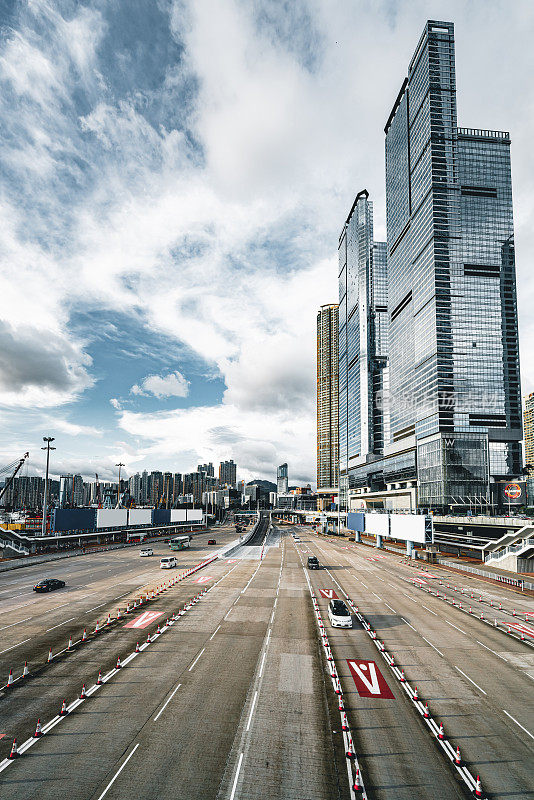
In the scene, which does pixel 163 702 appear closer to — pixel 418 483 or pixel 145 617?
pixel 145 617

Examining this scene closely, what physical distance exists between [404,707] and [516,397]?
498 feet

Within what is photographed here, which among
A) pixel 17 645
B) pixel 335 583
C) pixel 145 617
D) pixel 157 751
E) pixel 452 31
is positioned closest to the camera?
pixel 157 751

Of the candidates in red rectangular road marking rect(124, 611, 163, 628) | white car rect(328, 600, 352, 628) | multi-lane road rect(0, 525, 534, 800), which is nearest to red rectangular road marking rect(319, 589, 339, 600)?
multi-lane road rect(0, 525, 534, 800)

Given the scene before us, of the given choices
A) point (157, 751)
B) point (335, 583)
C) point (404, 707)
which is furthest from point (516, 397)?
point (157, 751)

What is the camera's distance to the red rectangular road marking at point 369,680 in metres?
21.9

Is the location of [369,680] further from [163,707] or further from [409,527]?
[409,527]

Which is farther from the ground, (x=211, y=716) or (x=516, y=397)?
(x=516, y=397)

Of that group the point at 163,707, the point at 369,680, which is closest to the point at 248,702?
the point at 163,707

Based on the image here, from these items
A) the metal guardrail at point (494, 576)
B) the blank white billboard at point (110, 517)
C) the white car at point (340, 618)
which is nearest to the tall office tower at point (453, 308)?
the metal guardrail at point (494, 576)

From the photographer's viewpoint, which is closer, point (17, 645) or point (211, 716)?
point (211, 716)

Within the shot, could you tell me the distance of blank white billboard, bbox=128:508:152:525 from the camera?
377 feet

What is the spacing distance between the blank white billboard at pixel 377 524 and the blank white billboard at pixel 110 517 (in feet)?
199

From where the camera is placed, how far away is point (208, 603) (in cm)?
4116

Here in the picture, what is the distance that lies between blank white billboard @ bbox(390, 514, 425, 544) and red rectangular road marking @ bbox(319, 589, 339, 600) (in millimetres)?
30229
